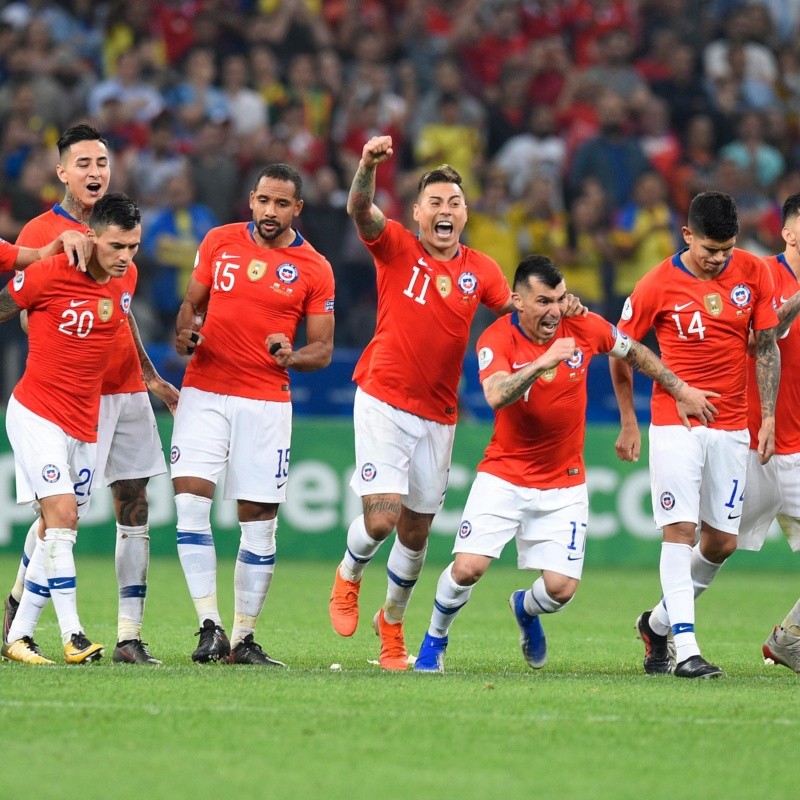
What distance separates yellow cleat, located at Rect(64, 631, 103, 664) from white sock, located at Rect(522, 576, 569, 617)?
2311 millimetres

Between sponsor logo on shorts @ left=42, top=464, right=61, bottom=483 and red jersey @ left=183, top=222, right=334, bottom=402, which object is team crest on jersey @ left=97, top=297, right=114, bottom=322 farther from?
sponsor logo on shorts @ left=42, top=464, right=61, bottom=483

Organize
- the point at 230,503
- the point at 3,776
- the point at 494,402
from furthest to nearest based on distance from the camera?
the point at 230,503, the point at 494,402, the point at 3,776

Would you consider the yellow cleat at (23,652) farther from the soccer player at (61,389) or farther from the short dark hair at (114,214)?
the short dark hair at (114,214)

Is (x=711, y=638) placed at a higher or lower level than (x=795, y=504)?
lower

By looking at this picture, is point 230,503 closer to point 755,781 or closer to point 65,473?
point 65,473

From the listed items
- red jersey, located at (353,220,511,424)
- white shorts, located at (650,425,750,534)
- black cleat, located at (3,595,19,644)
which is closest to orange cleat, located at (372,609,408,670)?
red jersey, located at (353,220,511,424)

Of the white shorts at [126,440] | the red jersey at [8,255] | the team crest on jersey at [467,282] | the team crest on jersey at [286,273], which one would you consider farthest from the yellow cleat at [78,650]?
the team crest on jersey at [467,282]

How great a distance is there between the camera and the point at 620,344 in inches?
334

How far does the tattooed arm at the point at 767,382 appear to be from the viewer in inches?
→ 335

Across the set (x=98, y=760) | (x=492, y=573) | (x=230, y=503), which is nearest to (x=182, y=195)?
(x=230, y=503)

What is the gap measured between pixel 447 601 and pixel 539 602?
1.73 feet

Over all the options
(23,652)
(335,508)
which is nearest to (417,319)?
(23,652)

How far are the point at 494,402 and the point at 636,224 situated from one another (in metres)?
9.92

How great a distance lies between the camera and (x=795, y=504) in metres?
8.84
